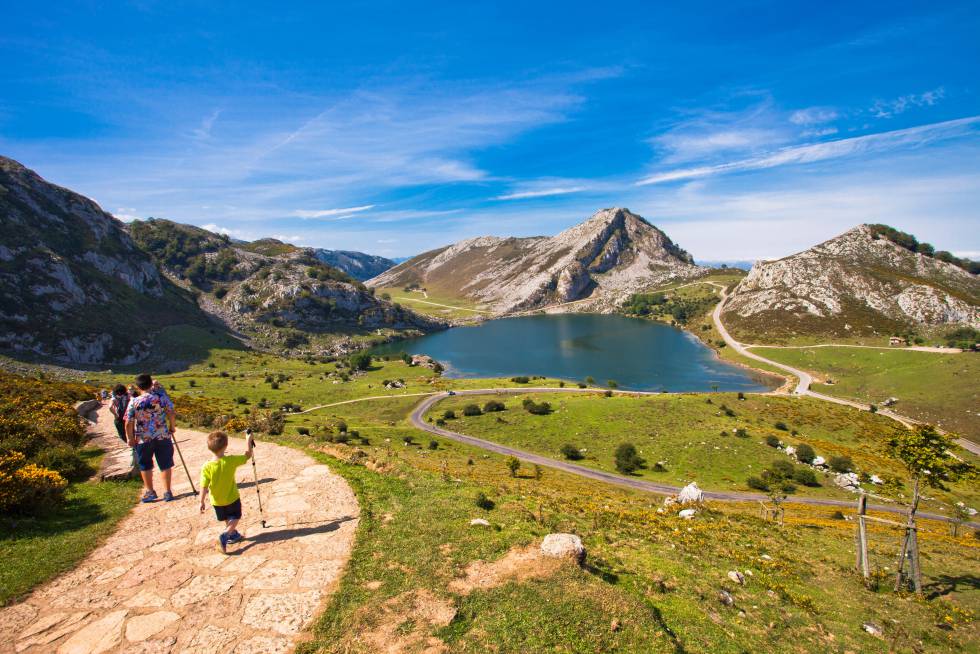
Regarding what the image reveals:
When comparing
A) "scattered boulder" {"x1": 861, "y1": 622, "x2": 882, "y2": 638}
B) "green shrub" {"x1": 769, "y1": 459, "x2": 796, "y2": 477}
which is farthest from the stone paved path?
"green shrub" {"x1": 769, "y1": 459, "x2": 796, "y2": 477}

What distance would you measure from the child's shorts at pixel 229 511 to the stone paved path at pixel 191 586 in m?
0.88

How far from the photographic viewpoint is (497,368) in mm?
138625

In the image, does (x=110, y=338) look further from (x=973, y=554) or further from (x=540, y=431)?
(x=973, y=554)

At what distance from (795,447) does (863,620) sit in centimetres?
5019

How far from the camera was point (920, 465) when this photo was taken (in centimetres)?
1800

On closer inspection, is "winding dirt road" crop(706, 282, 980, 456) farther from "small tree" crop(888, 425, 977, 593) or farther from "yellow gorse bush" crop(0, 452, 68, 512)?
"yellow gorse bush" crop(0, 452, 68, 512)

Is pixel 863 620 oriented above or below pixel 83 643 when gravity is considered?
below

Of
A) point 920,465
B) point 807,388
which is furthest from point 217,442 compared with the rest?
point 807,388

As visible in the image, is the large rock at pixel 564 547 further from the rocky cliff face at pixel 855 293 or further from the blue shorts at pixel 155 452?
the rocky cliff face at pixel 855 293

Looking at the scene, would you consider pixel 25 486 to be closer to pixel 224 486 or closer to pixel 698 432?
pixel 224 486

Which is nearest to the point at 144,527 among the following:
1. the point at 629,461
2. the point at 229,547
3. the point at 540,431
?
the point at 229,547

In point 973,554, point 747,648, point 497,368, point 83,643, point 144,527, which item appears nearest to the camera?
point 83,643

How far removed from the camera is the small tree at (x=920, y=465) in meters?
17.4

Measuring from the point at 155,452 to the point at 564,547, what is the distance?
543 inches
